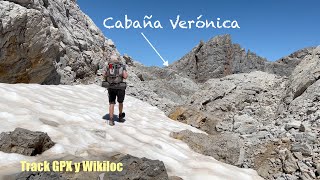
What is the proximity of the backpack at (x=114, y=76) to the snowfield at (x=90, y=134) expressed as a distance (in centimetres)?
128

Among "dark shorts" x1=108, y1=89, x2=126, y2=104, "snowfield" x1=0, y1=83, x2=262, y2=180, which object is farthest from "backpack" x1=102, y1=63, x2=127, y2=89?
"snowfield" x1=0, y1=83, x2=262, y2=180

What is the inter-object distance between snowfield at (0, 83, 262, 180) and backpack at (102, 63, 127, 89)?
1278mm

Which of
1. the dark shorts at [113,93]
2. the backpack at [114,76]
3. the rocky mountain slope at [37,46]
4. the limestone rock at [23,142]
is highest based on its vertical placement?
the rocky mountain slope at [37,46]

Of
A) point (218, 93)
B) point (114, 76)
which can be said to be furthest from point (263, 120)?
point (114, 76)

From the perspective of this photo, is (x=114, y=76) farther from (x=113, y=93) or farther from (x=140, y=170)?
(x=140, y=170)

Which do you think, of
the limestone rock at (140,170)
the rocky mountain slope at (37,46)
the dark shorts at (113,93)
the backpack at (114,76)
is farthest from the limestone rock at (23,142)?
the rocky mountain slope at (37,46)

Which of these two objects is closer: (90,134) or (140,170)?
(140,170)

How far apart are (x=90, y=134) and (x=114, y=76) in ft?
10.2

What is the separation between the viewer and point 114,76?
452 inches

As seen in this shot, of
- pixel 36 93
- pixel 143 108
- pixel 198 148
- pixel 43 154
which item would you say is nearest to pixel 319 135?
pixel 198 148

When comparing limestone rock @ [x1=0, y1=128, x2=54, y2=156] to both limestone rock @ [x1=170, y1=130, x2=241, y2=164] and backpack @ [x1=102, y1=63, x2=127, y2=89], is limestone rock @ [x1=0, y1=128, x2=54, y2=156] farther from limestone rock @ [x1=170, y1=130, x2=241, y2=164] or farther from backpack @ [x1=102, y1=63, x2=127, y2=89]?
limestone rock @ [x1=170, y1=130, x2=241, y2=164]

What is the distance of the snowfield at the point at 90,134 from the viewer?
7513 mm

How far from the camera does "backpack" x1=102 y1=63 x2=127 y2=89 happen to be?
37.6ft

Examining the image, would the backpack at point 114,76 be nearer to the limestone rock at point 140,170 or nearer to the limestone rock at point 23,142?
the limestone rock at point 23,142
